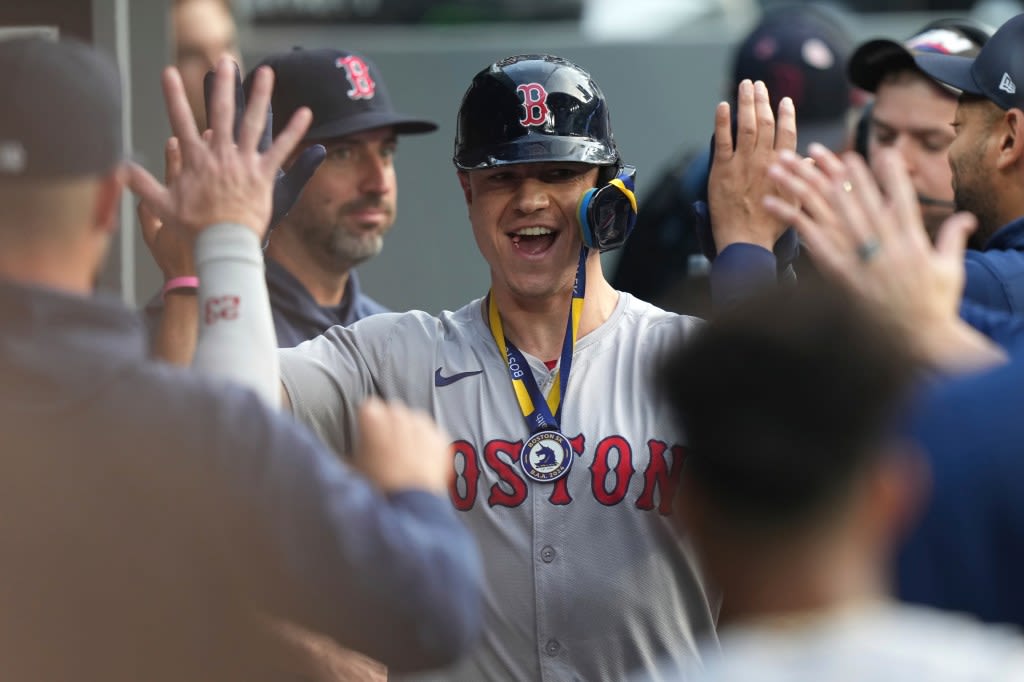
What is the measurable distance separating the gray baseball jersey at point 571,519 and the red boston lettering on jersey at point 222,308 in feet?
2.76

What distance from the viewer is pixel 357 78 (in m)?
4.82

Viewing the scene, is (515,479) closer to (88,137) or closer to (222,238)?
(222,238)

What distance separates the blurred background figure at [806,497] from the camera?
63.6 inches

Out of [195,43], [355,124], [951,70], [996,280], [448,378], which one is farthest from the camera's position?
[195,43]

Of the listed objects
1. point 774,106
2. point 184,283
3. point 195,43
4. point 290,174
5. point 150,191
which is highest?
point 195,43

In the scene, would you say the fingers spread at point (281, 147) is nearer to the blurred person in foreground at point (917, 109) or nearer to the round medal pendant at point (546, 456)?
the round medal pendant at point (546, 456)

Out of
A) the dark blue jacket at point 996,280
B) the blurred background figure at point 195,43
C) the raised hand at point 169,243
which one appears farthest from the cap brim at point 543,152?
the blurred background figure at point 195,43

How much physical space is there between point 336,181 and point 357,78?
0.33m

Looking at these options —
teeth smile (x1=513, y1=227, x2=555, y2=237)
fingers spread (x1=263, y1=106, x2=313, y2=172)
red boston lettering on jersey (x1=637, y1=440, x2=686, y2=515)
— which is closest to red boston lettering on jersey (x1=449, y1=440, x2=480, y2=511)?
red boston lettering on jersey (x1=637, y1=440, x2=686, y2=515)

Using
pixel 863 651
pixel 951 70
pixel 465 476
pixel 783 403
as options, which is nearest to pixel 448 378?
pixel 465 476

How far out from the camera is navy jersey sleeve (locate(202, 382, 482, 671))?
201 cm

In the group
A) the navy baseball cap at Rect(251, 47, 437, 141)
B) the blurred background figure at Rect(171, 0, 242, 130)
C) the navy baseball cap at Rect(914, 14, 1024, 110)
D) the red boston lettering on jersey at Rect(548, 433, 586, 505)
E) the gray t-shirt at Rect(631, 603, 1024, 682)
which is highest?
the blurred background figure at Rect(171, 0, 242, 130)

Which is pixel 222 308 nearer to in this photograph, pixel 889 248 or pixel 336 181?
pixel 889 248

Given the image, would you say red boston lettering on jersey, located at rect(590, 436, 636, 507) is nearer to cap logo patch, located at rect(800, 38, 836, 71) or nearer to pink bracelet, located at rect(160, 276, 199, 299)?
pink bracelet, located at rect(160, 276, 199, 299)
